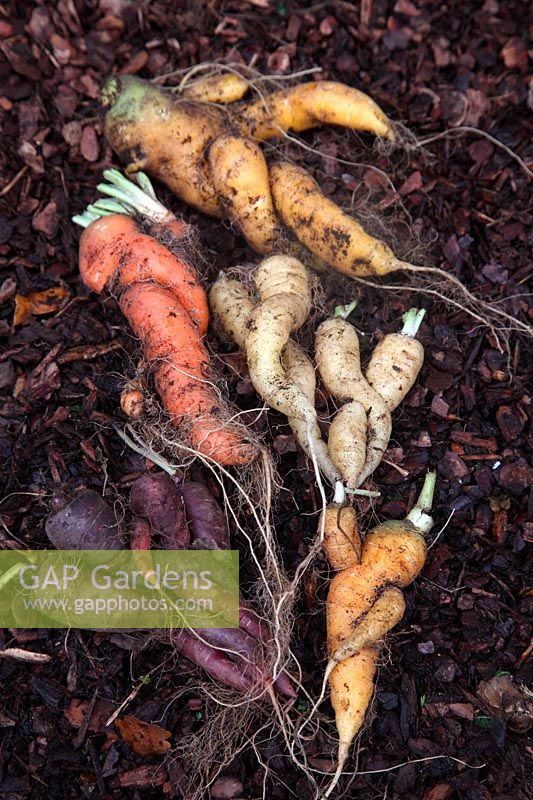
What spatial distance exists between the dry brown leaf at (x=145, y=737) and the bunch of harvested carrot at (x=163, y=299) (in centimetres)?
103

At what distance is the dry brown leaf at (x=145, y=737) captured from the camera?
2430 mm

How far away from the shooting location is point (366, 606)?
2494mm

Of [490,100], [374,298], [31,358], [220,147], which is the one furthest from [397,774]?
[490,100]

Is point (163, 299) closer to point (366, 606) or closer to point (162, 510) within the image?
point (162, 510)

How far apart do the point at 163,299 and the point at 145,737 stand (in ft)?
5.87

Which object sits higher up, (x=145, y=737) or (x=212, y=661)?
(x=212, y=661)

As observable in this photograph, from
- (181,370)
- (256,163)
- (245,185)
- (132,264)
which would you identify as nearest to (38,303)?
(132,264)

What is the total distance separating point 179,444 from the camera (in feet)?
8.96

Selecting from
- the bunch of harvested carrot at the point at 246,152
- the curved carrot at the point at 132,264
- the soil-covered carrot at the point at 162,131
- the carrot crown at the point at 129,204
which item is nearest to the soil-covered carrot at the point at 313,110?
the bunch of harvested carrot at the point at 246,152

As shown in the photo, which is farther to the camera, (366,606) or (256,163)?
(256,163)

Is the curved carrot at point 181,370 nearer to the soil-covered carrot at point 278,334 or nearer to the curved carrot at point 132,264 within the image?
the curved carrot at point 132,264

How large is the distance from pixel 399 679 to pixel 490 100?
10.5 feet

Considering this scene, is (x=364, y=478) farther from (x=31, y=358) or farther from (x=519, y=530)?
(x=31, y=358)

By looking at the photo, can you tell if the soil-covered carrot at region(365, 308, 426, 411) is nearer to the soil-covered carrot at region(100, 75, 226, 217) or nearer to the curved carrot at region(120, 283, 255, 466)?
the curved carrot at region(120, 283, 255, 466)
